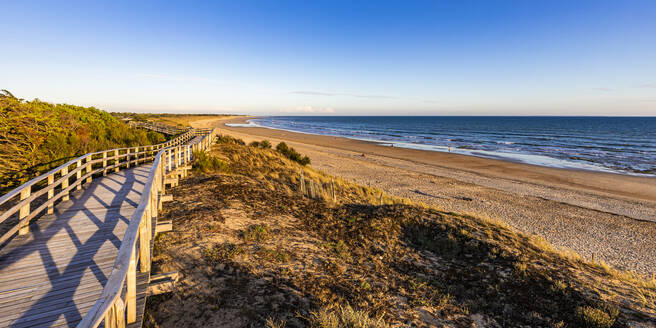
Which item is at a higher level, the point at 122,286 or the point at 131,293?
the point at 122,286

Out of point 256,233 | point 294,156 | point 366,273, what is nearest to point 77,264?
point 256,233

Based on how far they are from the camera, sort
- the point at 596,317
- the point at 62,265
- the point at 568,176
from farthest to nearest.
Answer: the point at 568,176 < the point at 596,317 < the point at 62,265

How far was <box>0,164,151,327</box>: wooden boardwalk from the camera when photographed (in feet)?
10.9

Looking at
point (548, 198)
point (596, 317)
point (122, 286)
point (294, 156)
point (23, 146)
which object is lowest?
point (548, 198)

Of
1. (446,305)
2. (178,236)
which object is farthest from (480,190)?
(178,236)

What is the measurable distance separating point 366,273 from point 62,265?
17.6ft

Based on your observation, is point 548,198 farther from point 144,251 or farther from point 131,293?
point 131,293

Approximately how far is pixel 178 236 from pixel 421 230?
700 cm

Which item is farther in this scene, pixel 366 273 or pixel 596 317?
pixel 366 273

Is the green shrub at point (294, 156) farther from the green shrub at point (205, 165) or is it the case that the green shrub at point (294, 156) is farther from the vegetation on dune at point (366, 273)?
the vegetation on dune at point (366, 273)

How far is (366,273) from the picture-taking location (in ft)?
20.3

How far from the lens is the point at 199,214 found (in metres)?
7.99

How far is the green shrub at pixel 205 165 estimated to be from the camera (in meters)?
13.4

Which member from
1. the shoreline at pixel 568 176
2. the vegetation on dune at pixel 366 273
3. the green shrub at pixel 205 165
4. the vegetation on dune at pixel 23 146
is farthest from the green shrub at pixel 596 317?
the shoreline at pixel 568 176
